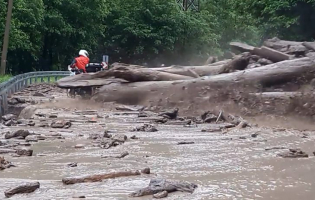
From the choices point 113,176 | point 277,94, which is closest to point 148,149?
point 113,176

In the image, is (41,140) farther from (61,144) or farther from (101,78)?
(101,78)

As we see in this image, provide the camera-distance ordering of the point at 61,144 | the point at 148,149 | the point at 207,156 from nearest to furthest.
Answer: the point at 207,156
the point at 148,149
the point at 61,144

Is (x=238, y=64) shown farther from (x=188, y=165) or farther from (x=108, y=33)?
(x=108, y=33)

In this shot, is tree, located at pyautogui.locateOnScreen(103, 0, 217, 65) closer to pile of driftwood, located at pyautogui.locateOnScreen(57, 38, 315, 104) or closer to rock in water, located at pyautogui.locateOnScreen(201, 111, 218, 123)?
pile of driftwood, located at pyautogui.locateOnScreen(57, 38, 315, 104)

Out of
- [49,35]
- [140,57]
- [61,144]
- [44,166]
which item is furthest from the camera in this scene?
[140,57]

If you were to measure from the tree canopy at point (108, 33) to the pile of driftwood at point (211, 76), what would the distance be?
66.0ft

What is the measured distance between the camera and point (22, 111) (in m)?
15.3

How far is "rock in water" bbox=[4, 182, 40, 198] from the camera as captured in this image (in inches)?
191

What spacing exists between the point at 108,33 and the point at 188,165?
134 feet

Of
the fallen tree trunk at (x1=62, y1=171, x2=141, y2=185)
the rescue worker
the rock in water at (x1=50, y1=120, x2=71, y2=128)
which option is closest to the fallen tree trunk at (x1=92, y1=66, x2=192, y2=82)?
the rock in water at (x1=50, y1=120, x2=71, y2=128)

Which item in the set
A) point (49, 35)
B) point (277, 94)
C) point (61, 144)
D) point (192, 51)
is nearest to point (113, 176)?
point (61, 144)

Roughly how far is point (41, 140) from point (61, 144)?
0.62 meters

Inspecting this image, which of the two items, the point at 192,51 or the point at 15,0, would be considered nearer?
the point at 15,0

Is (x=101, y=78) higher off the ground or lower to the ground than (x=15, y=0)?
lower
